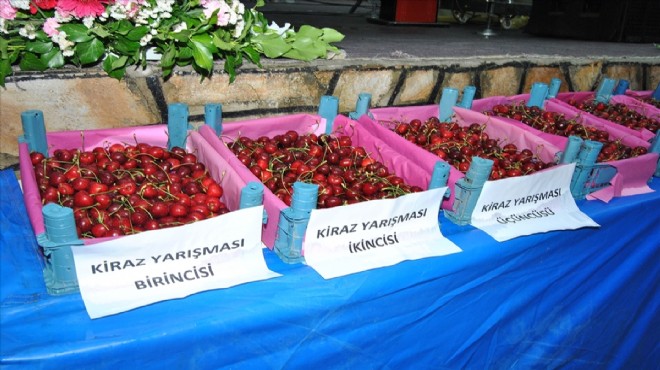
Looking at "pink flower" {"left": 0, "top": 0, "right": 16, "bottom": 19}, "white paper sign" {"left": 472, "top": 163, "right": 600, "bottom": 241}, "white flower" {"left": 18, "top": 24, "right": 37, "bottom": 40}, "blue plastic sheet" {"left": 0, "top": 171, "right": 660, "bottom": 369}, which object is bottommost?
"blue plastic sheet" {"left": 0, "top": 171, "right": 660, "bottom": 369}

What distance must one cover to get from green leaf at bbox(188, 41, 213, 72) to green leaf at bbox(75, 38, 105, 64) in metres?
0.31

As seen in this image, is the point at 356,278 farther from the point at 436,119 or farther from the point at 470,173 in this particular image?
the point at 436,119

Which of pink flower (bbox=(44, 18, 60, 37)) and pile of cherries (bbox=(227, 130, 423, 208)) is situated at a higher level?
pink flower (bbox=(44, 18, 60, 37))

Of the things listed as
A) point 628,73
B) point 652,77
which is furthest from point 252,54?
point 652,77

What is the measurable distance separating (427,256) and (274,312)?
1.53ft

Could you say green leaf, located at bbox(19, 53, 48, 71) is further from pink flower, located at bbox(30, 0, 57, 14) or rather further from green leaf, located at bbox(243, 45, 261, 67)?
green leaf, located at bbox(243, 45, 261, 67)

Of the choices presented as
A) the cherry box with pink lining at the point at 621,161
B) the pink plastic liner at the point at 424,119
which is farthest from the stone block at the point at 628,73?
the pink plastic liner at the point at 424,119

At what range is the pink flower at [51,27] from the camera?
165 cm

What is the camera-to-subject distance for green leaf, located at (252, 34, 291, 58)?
2.14 meters

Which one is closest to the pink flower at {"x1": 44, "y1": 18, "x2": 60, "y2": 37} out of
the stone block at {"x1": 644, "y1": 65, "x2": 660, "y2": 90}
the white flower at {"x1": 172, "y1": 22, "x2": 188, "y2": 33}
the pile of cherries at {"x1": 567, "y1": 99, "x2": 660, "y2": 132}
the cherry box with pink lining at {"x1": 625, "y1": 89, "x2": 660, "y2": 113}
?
the white flower at {"x1": 172, "y1": 22, "x2": 188, "y2": 33}

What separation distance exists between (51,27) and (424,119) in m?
1.57

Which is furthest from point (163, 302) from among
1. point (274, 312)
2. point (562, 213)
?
point (562, 213)

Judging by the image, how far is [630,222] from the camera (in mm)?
1974

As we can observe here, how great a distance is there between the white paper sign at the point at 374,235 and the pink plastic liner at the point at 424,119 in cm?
23
